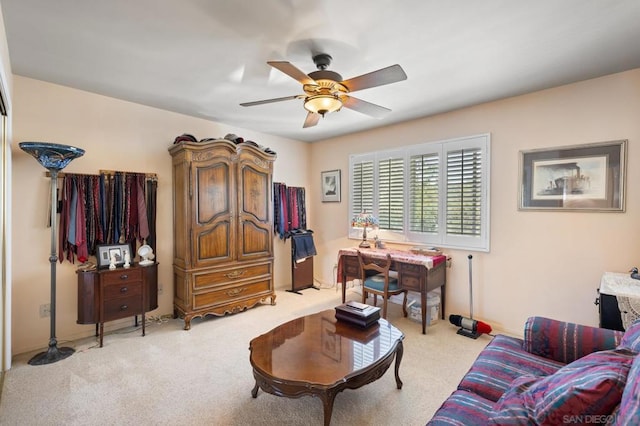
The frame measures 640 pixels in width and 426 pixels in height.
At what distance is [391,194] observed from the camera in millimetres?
4184

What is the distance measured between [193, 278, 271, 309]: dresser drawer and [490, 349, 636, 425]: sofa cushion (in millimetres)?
3033

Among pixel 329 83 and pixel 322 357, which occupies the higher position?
pixel 329 83

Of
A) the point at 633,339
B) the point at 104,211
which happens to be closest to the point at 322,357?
the point at 633,339

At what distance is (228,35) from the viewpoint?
2.04 m

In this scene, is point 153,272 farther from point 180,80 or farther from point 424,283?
point 424,283

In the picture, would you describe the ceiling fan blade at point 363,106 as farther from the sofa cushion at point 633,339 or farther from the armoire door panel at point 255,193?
the sofa cushion at point 633,339

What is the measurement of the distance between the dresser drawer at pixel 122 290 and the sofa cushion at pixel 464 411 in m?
3.00

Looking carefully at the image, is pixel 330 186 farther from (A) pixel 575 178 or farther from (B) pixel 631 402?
(B) pixel 631 402

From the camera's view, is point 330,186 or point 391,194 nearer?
point 391,194

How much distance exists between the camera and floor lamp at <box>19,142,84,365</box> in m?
2.49

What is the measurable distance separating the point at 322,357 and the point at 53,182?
2.82m

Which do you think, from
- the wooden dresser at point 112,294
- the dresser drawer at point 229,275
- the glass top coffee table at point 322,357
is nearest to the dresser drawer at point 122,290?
the wooden dresser at point 112,294

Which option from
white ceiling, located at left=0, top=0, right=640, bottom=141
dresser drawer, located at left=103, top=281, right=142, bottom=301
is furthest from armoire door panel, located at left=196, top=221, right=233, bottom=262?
white ceiling, located at left=0, top=0, right=640, bottom=141

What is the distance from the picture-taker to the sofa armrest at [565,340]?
1.69 m
